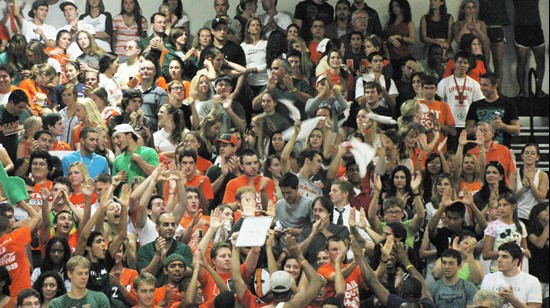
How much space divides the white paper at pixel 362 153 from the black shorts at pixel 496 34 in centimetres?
396

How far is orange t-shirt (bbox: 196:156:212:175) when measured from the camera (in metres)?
15.1

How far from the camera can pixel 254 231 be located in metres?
12.8

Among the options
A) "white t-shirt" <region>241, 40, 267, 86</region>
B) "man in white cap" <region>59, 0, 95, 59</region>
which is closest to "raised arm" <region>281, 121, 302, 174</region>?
"white t-shirt" <region>241, 40, 267, 86</region>

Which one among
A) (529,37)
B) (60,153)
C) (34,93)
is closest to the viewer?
(60,153)

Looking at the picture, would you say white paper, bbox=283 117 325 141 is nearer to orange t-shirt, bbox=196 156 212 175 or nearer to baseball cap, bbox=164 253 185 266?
orange t-shirt, bbox=196 156 212 175

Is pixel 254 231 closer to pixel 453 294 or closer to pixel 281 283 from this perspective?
pixel 281 283

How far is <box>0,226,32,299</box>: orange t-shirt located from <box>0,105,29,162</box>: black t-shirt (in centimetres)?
245

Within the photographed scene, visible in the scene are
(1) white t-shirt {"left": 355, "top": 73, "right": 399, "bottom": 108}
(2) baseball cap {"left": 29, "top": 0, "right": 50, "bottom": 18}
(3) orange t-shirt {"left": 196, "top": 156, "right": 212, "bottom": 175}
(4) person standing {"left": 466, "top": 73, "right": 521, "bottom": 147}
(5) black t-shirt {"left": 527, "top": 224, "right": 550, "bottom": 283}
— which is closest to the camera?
(5) black t-shirt {"left": 527, "top": 224, "right": 550, "bottom": 283}

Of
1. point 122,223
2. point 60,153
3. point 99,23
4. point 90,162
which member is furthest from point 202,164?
point 99,23

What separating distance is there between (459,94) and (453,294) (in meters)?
4.32

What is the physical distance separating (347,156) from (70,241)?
330 cm

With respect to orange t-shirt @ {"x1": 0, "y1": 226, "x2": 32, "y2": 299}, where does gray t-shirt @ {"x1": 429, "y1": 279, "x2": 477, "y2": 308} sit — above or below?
below

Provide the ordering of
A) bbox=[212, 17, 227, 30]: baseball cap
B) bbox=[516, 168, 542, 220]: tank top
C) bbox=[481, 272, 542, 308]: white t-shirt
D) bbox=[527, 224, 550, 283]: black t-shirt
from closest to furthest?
bbox=[481, 272, 542, 308]: white t-shirt
bbox=[527, 224, 550, 283]: black t-shirt
bbox=[516, 168, 542, 220]: tank top
bbox=[212, 17, 227, 30]: baseball cap

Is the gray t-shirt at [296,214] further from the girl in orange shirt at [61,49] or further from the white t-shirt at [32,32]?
the white t-shirt at [32,32]
